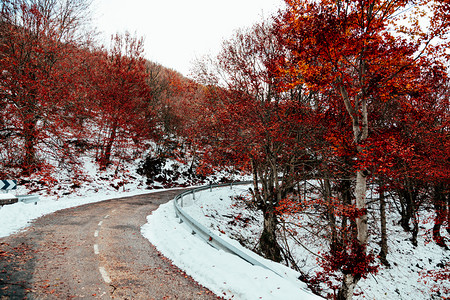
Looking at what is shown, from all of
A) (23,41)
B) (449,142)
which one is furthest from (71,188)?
(449,142)

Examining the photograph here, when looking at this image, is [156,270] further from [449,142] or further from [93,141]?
[93,141]

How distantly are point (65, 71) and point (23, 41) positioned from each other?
11.2 ft

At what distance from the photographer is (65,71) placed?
60.1 feet

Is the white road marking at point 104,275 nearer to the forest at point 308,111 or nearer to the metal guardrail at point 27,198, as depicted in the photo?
the forest at point 308,111

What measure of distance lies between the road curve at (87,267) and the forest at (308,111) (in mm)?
5659

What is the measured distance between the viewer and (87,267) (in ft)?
19.2

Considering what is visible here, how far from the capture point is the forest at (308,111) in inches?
301

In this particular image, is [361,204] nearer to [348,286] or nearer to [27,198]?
[348,286]

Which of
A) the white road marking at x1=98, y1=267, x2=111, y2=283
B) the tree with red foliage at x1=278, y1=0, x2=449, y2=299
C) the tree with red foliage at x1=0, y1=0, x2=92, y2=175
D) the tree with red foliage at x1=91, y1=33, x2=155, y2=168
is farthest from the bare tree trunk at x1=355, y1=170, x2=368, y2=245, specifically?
the tree with red foliage at x1=91, y1=33, x2=155, y2=168

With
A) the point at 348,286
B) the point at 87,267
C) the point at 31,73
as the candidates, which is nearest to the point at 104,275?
the point at 87,267

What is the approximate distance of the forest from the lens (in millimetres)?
7652

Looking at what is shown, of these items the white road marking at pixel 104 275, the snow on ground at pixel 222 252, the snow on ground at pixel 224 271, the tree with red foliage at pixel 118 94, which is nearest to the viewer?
the snow on ground at pixel 224 271

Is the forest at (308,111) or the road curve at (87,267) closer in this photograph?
the road curve at (87,267)

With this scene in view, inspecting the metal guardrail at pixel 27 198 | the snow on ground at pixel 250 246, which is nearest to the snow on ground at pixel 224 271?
the snow on ground at pixel 250 246
